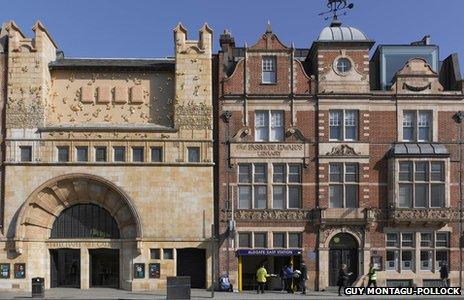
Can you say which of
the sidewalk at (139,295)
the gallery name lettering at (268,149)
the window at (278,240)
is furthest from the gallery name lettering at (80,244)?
the gallery name lettering at (268,149)

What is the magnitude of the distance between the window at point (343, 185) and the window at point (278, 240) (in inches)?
130

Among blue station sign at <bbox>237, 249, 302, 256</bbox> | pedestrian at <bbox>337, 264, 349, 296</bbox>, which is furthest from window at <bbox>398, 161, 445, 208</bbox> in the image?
blue station sign at <bbox>237, 249, 302, 256</bbox>

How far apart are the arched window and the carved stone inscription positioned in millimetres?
8311

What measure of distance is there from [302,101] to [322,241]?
810 cm

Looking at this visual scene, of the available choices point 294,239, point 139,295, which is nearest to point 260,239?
point 294,239

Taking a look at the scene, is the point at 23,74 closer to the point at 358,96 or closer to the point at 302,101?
the point at 302,101

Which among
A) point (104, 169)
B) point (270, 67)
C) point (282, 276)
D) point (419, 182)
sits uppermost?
point (270, 67)

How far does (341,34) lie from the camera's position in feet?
132

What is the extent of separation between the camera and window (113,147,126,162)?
39.5 m

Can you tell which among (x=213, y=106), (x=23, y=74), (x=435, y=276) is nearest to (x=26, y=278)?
(x=23, y=74)

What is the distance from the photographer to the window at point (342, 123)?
39.8m

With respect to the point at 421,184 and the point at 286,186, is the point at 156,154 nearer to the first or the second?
the point at 286,186

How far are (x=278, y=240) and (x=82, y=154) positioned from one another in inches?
483

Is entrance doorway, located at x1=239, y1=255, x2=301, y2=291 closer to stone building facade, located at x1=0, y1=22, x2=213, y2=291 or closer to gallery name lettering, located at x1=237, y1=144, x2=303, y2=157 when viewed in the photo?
stone building facade, located at x1=0, y1=22, x2=213, y2=291
